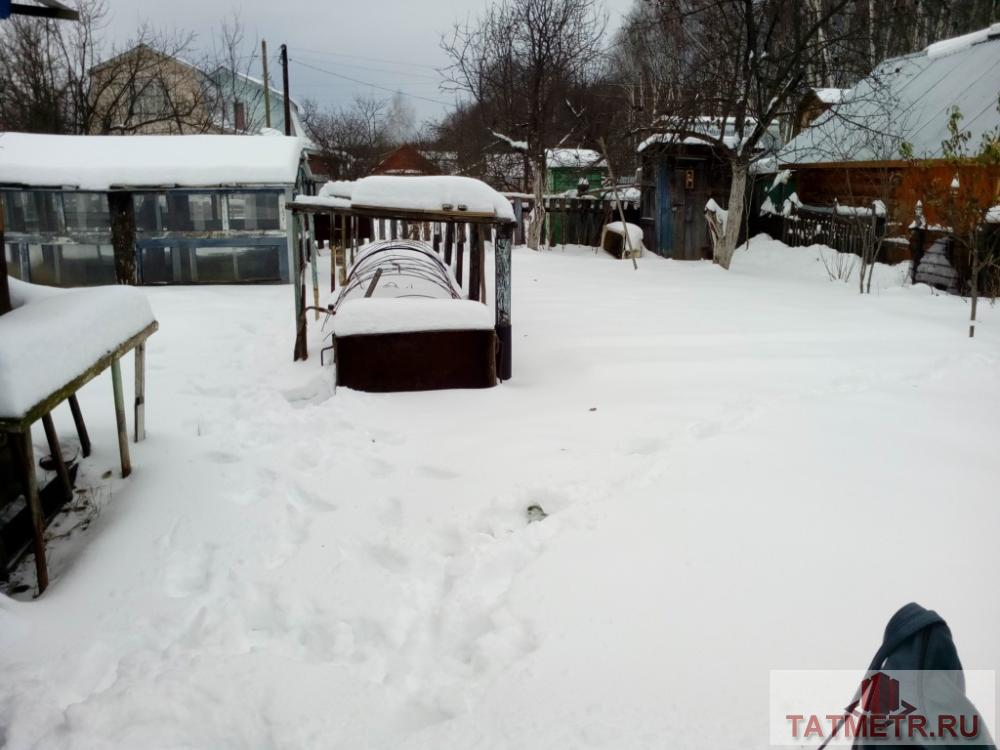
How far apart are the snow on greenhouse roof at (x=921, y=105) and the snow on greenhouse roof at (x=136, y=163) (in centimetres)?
1006

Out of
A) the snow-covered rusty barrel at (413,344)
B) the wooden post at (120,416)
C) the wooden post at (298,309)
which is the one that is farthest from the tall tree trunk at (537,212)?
the wooden post at (120,416)

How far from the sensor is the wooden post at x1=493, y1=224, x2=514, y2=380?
6680 mm

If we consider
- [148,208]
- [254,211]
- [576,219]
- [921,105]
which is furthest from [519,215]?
[921,105]

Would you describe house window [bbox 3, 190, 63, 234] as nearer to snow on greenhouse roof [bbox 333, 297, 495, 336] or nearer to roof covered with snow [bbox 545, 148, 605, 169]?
snow on greenhouse roof [bbox 333, 297, 495, 336]

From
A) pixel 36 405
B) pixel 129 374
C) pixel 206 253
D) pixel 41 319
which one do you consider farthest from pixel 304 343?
pixel 206 253

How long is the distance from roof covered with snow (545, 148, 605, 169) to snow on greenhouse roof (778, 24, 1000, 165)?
6312 mm

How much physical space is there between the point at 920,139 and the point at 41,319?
16.2m

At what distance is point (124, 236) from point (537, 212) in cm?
973

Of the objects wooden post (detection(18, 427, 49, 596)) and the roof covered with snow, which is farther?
the roof covered with snow

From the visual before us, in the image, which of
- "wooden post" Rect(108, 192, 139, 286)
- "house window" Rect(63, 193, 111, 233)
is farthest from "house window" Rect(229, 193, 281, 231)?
"house window" Rect(63, 193, 111, 233)

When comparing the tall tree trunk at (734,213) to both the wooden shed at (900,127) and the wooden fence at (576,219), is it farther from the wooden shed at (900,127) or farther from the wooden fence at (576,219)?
the wooden fence at (576,219)

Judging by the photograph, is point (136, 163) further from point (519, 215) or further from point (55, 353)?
point (55, 353)

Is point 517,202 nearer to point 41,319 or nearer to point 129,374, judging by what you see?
point 129,374

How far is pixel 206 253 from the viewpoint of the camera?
1309 cm
